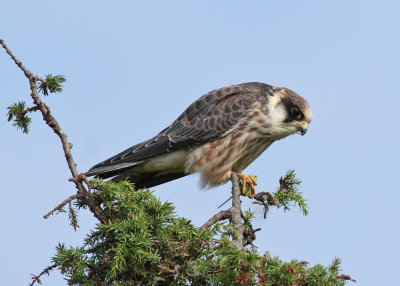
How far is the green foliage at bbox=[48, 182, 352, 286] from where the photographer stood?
9.17 ft

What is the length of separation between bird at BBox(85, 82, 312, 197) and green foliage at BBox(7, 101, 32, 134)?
5.36 ft

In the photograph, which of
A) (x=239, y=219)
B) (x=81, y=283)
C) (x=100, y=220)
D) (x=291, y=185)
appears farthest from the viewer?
(x=291, y=185)

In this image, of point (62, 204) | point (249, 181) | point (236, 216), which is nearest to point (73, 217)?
point (62, 204)

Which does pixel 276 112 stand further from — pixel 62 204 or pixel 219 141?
pixel 62 204

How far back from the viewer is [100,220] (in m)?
3.19

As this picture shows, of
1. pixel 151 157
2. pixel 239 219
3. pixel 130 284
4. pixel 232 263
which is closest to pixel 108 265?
pixel 130 284

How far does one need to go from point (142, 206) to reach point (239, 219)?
723 millimetres

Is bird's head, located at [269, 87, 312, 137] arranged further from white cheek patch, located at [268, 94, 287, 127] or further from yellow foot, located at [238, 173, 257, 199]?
yellow foot, located at [238, 173, 257, 199]

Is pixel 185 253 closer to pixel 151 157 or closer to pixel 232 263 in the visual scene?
pixel 232 263

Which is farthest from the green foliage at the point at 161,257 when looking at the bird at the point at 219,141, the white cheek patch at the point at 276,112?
the white cheek patch at the point at 276,112

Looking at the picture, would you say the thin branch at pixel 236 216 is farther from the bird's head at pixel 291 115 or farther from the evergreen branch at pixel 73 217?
the bird's head at pixel 291 115

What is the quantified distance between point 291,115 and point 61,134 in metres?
2.74

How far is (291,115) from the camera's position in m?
5.48

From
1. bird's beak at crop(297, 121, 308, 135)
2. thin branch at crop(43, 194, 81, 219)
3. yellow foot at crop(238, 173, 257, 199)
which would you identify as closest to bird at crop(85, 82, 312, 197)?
bird's beak at crop(297, 121, 308, 135)
